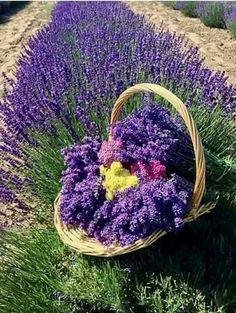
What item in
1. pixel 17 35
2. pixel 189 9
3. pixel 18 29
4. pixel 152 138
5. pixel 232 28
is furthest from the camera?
pixel 189 9

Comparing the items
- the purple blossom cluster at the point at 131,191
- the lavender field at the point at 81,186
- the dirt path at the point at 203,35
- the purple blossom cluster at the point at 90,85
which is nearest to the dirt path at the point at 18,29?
the purple blossom cluster at the point at 90,85

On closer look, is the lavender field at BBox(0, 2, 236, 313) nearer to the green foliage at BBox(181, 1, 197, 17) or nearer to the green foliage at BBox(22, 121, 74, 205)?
the green foliage at BBox(22, 121, 74, 205)

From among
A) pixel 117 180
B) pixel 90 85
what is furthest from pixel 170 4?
pixel 117 180

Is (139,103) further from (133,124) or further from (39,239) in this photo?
(39,239)

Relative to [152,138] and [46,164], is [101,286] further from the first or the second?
[46,164]

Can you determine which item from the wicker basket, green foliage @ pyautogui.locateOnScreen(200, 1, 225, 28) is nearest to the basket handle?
the wicker basket

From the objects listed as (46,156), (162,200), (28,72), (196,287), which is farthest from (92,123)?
Answer: (28,72)
